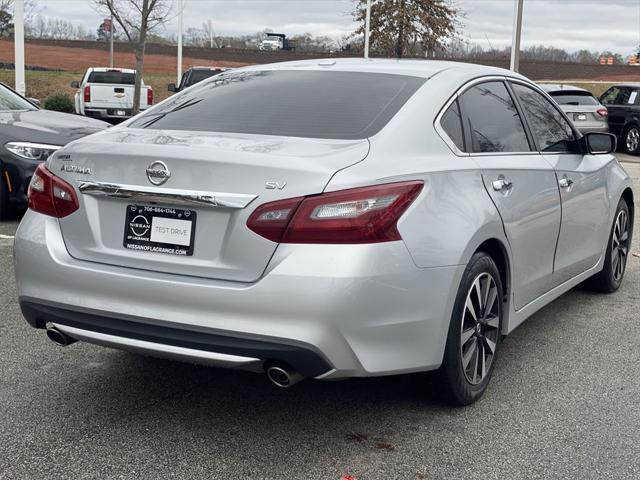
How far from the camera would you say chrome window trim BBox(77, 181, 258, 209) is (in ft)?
10.8

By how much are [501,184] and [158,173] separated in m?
1.71

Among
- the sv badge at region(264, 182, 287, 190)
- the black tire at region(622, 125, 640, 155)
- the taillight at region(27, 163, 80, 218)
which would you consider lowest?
the black tire at region(622, 125, 640, 155)

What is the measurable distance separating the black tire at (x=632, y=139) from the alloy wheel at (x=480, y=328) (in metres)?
19.4

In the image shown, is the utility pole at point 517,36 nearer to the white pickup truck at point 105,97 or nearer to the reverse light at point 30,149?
the white pickup truck at point 105,97

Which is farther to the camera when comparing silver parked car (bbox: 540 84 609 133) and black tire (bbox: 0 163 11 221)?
silver parked car (bbox: 540 84 609 133)

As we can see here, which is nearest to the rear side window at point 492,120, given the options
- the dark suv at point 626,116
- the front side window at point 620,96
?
the dark suv at point 626,116

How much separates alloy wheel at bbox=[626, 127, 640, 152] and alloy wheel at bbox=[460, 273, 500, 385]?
765 inches

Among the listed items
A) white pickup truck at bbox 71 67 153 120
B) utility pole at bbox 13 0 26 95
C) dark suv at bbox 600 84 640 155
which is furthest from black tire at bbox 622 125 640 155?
utility pole at bbox 13 0 26 95

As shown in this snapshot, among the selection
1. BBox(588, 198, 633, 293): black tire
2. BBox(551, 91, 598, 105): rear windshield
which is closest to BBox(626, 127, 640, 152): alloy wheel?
BBox(551, 91, 598, 105): rear windshield

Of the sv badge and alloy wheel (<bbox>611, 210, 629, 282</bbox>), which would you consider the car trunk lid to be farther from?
alloy wheel (<bbox>611, 210, 629, 282</bbox>)

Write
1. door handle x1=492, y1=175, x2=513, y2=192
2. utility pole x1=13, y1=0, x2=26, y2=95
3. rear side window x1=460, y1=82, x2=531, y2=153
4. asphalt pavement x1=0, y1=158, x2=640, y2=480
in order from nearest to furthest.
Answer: asphalt pavement x1=0, y1=158, x2=640, y2=480, door handle x1=492, y1=175, x2=513, y2=192, rear side window x1=460, y1=82, x2=531, y2=153, utility pole x1=13, y1=0, x2=26, y2=95

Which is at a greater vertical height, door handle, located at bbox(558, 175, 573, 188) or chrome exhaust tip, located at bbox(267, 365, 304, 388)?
door handle, located at bbox(558, 175, 573, 188)

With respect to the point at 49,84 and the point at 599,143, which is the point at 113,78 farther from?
the point at 599,143

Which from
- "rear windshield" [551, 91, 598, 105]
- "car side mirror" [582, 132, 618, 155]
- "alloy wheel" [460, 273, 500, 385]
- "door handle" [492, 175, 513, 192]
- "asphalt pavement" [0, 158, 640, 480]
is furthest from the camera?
"rear windshield" [551, 91, 598, 105]
